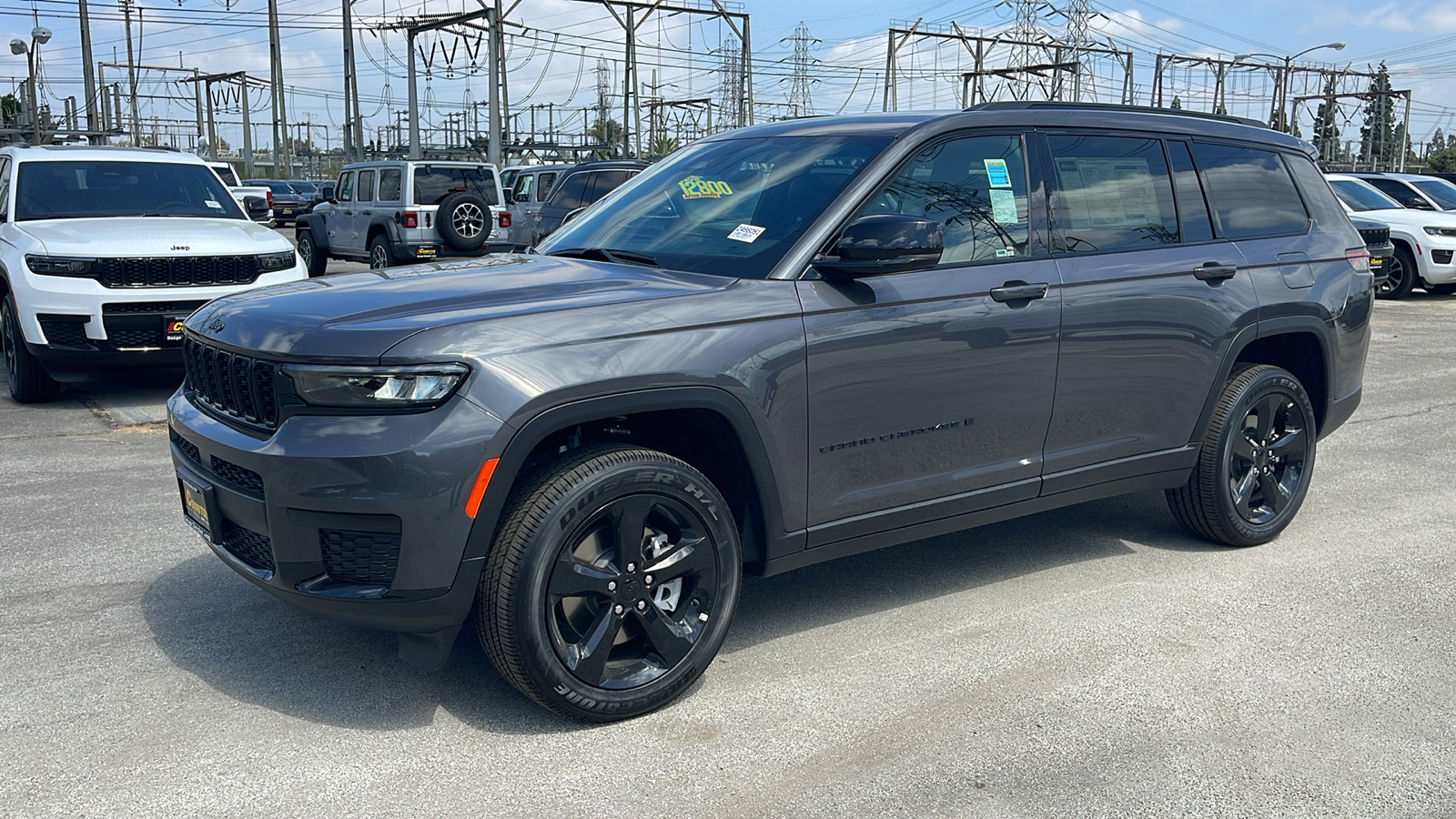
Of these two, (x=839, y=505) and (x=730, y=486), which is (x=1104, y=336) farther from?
(x=730, y=486)

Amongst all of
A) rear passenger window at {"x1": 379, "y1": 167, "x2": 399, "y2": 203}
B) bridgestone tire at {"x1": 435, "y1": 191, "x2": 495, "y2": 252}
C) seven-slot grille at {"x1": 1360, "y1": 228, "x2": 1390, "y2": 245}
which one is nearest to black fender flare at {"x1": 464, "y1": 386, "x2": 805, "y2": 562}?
seven-slot grille at {"x1": 1360, "y1": 228, "x2": 1390, "y2": 245}

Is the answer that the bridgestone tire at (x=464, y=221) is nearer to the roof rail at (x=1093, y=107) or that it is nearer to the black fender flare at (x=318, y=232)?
the black fender flare at (x=318, y=232)

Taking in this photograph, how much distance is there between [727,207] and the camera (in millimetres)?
4340

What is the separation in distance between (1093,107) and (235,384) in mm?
3376

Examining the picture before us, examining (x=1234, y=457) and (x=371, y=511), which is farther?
(x=1234, y=457)

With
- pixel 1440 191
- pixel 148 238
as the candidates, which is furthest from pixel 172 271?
pixel 1440 191

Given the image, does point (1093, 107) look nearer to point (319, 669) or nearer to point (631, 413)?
point (631, 413)

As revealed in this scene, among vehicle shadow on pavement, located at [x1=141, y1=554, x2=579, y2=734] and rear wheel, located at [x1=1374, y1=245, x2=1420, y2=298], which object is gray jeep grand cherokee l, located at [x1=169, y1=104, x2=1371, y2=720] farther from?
rear wheel, located at [x1=1374, y1=245, x2=1420, y2=298]

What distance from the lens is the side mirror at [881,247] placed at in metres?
3.74

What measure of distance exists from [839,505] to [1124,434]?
1.41 meters

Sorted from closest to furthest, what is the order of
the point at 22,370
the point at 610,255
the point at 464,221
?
the point at 610,255
the point at 22,370
the point at 464,221

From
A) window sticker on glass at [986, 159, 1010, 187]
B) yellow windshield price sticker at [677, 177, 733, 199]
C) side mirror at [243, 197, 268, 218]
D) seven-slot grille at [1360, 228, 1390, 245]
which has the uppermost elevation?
window sticker on glass at [986, 159, 1010, 187]

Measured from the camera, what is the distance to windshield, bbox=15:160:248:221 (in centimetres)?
916

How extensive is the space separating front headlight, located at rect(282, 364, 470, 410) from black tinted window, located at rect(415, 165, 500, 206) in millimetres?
14875
